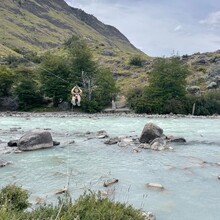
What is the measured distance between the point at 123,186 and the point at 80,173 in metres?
2.71

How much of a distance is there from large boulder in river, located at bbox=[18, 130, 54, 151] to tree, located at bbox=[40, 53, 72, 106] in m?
38.6

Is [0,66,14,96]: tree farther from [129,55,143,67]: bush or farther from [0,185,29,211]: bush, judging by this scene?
[0,185,29,211]: bush

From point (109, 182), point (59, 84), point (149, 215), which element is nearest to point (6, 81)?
point (59, 84)

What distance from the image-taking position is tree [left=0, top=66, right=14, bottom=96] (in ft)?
204

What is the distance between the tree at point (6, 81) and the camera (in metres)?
62.3

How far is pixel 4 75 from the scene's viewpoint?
2461 inches

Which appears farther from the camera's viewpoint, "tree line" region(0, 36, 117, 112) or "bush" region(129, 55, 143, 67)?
"bush" region(129, 55, 143, 67)

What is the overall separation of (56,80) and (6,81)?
30.1 ft

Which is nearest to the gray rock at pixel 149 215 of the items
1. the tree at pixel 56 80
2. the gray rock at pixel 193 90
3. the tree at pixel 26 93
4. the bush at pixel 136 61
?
the tree at pixel 56 80

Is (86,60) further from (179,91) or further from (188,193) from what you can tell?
(188,193)

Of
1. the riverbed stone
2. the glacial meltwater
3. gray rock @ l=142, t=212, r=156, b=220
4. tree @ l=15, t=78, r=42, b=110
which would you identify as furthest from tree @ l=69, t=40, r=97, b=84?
gray rock @ l=142, t=212, r=156, b=220

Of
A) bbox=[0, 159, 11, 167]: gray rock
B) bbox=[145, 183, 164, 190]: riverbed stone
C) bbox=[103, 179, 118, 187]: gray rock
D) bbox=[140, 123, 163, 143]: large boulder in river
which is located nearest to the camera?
bbox=[145, 183, 164, 190]: riverbed stone

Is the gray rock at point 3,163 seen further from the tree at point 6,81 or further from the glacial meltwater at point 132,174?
the tree at point 6,81

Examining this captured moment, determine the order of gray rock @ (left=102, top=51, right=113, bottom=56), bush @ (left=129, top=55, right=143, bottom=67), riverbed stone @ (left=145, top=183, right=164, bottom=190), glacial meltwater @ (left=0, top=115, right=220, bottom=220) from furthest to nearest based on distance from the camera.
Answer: gray rock @ (left=102, top=51, right=113, bottom=56) → bush @ (left=129, top=55, right=143, bottom=67) → riverbed stone @ (left=145, top=183, right=164, bottom=190) → glacial meltwater @ (left=0, top=115, right=220, bottom=220)
